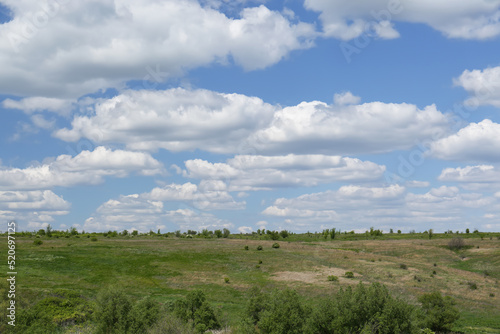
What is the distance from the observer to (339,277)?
65.4m

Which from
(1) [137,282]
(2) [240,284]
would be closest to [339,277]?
(2) [240,284]

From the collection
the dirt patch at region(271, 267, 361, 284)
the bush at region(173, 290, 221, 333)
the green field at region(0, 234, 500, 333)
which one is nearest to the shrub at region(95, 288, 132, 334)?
the bush at region(173, 290, 221, 333)

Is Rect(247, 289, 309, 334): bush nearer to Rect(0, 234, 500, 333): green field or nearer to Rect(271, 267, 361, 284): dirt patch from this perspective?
Rect(0, 234, 500, 333): green field

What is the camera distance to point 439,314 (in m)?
40.1

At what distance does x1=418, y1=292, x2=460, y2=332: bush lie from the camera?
39.8 meters

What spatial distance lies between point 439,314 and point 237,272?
35142 mm

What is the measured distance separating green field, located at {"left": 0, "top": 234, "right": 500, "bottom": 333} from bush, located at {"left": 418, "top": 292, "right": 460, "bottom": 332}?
2027 mm

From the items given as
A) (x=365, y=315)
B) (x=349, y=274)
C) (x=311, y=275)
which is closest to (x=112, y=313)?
(x=365, y=315)

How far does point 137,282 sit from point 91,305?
72.5 ft

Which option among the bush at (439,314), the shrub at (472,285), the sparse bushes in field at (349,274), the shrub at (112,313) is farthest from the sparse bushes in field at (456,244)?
the shrub at (112,313)

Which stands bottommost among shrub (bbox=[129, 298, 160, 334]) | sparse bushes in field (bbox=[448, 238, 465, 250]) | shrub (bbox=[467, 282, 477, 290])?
shrub (bbox=[467, 282, 477, 290])

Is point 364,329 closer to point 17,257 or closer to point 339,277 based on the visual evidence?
point 339,277

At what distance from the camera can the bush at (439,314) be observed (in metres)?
39.8

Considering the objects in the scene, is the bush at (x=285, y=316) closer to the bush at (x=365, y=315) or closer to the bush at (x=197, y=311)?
the bush at (x=365, y=315)
